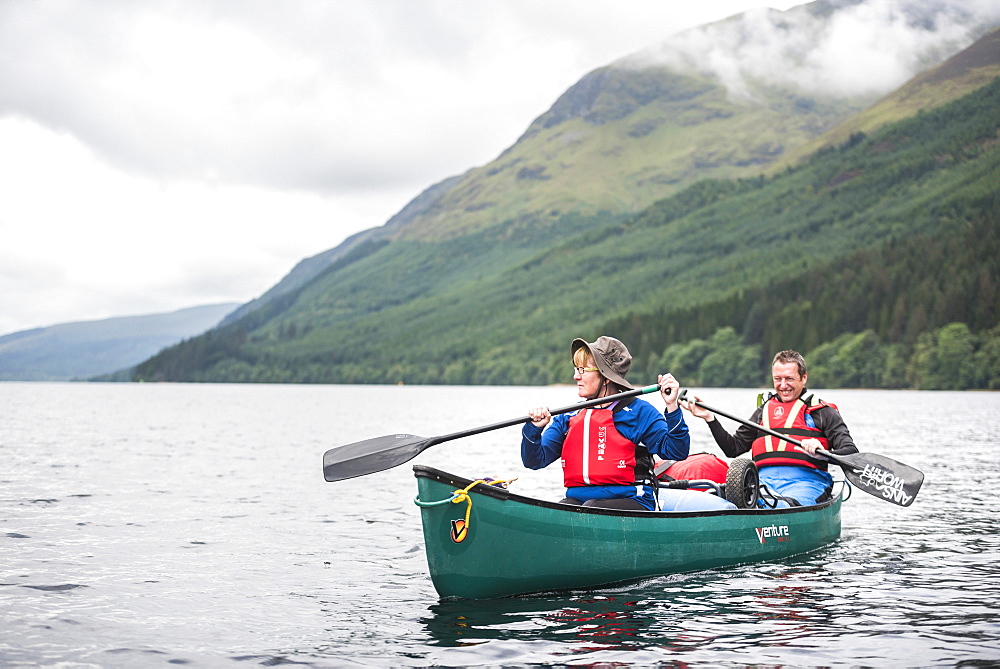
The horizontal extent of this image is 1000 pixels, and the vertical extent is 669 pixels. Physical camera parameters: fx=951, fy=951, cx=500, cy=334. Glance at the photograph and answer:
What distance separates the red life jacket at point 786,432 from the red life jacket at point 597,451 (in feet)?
12.1

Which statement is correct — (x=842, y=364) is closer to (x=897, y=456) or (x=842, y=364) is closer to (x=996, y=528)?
(x=897, y=456)

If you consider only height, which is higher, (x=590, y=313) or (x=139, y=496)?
(x=590, y=313)

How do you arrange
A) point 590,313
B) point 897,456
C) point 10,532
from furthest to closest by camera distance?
point 590,313 < point 897,456 < point 10,532

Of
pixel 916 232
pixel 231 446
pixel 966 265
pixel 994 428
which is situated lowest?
pixel 994 428

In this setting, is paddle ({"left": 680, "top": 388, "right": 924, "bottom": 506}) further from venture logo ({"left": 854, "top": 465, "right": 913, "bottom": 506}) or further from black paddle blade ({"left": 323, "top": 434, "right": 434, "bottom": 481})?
black paddle blade ({"left": 323, "top": 434, "right": 434, "bottom": 481})

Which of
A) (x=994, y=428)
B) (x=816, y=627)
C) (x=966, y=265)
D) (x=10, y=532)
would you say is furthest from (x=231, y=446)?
(x=966, y=265)

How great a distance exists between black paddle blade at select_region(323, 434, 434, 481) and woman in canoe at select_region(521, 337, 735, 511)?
4.50 ft

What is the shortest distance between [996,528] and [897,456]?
43.9ft

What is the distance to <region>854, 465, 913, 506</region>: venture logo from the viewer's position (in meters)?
13.1

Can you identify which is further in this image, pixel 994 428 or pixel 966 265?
pixel 966 265

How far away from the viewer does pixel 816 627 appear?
955 centimetres

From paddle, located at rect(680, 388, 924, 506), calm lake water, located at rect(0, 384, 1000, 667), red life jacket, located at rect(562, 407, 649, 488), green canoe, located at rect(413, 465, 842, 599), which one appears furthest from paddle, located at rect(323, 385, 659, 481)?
paddle, located at rect(680, 388, 924, 506)

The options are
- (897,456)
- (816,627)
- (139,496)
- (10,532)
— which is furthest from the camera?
(897,456)

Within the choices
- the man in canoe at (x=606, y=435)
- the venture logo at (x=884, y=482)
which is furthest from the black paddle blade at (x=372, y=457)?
the venture logo at (x=884, y=482)
